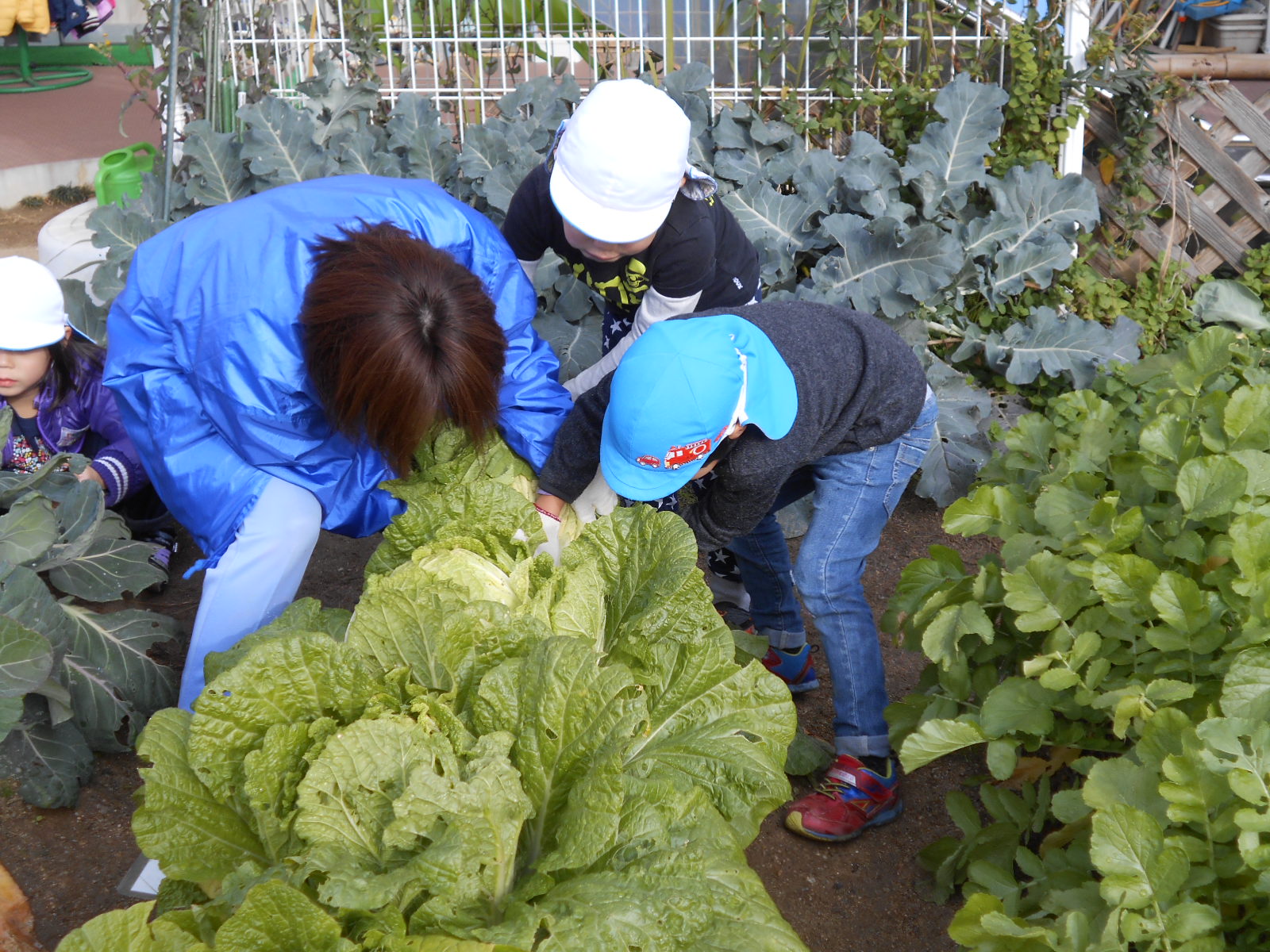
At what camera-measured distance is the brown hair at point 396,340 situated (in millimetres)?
1885

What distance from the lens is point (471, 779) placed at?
1.66m

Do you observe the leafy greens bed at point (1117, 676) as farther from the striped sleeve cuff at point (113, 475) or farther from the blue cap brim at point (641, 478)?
the striped sleeve cuff at point (113, 475)

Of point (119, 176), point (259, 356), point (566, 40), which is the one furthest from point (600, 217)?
point (119, 176)

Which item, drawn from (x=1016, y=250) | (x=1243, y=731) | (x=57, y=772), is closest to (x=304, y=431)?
(x=57, y=772)

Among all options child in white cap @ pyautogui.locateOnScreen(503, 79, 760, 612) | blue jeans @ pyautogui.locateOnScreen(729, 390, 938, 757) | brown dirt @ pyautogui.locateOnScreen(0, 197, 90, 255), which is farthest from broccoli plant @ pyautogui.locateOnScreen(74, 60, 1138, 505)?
brown dirt @ pyautogui.locateOnScreen(0, 197, 90, 255)

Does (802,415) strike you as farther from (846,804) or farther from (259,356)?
(259,356)

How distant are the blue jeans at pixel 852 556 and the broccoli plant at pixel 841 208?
1338 millimetres

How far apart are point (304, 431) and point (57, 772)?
3.64ft

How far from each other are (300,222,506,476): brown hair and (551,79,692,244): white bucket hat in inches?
16.6

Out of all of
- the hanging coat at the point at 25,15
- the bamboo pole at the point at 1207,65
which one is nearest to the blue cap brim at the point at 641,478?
the bamboo pole at the point at 1207,65

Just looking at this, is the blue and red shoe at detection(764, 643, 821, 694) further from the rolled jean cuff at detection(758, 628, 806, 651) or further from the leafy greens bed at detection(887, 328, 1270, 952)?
the leafy greens bed at detection(887, 328, 1270, 952)

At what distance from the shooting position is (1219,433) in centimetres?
218

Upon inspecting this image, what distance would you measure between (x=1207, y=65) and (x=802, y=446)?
12.1ft

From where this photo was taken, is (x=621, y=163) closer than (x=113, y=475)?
Yes
